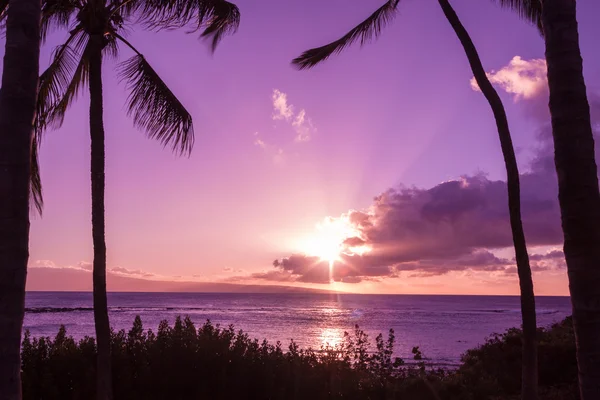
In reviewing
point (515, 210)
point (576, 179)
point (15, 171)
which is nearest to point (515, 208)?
point (515, 210)

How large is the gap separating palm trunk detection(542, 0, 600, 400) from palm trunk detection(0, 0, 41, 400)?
3.88 meters

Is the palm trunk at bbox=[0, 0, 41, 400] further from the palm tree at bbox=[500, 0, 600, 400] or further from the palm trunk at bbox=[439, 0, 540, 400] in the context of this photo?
the palm trunk at bbox=[439, 0, 540, 400]

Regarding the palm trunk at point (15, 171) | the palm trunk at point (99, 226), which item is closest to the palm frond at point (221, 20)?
the palm trunk at point (99, 226)

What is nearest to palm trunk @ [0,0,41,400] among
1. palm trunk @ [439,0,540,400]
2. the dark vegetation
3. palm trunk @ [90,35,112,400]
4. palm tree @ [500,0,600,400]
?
palm tree @ [500,0,600,400]

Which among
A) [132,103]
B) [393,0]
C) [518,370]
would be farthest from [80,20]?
[518,370]

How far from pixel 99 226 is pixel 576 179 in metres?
7.93

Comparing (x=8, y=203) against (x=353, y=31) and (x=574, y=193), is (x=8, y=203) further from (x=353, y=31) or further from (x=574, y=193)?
(x=353, y=31)

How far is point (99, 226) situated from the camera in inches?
381

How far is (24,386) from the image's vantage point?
9.46 m

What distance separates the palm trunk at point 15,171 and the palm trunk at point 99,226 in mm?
5392

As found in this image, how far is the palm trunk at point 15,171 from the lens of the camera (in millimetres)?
3809

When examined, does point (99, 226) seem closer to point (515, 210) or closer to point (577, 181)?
point (515, 210)

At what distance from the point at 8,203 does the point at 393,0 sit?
33.1ft

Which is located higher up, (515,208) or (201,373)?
(515,208)
